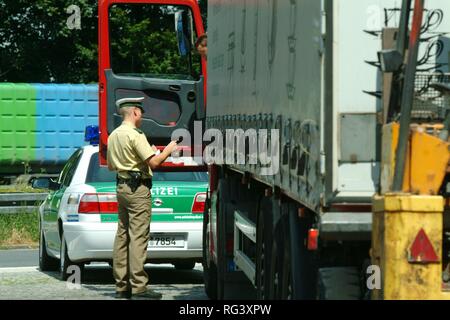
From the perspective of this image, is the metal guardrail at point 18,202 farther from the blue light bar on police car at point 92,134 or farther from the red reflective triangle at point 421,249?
the red reflective triangle at point 421,249

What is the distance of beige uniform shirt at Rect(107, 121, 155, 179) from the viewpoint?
42.7 feet

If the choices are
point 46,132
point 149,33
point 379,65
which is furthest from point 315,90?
point 149,33

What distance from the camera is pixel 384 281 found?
242 inches

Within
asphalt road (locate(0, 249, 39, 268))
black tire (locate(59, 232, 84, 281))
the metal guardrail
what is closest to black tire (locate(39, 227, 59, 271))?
asphalt road (locate(0, 249, 39, 268))

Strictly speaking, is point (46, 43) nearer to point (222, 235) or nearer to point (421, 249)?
point (222, 235)

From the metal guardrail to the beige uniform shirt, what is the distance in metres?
8.60

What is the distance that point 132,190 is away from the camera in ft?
43.1

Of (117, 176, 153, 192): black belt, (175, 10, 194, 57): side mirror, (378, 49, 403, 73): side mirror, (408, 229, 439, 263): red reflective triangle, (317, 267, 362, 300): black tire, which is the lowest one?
(117, 176, 153, 192): black belt

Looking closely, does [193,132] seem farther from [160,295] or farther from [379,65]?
[379,65]

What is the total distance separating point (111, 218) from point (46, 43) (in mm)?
29550

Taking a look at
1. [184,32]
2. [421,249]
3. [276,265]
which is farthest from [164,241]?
[421,249]

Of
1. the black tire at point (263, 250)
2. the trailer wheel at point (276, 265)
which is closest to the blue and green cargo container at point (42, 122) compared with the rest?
the black tire at point (263, 250)

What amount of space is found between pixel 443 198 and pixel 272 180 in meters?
2.39

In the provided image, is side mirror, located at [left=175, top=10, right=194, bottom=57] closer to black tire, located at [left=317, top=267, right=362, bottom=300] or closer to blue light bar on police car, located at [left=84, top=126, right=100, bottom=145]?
blue light bar on police car, located at [left=84, top=126, right=100, bottom=145]
